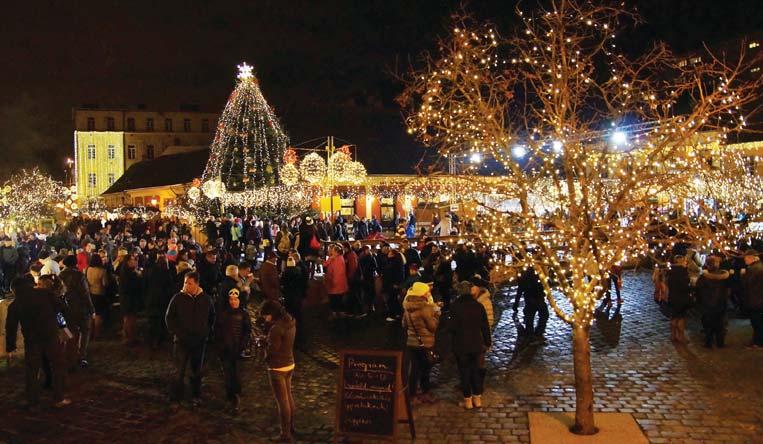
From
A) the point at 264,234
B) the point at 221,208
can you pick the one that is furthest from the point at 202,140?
the point at 264,234

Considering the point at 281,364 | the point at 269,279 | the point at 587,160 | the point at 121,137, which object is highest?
the point at 121,137

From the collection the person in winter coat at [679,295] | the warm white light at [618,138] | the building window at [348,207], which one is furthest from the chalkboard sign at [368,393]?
the building window at [348,207]

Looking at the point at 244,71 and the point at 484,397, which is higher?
the point at 244,71

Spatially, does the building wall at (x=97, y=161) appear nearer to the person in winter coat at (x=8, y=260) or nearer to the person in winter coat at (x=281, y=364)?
the person in winter coat at (x=8, y=260)

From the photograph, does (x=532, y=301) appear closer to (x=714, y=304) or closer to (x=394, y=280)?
(x=714, y=304)

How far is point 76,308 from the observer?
10.1 metres

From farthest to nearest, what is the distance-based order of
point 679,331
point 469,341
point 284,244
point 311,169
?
point 311,169
point 284,244
point 679,331
point 469,341

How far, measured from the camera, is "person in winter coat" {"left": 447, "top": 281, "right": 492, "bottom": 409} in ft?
26.2

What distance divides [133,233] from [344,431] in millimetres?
23119

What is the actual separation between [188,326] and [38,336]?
2.03 metres

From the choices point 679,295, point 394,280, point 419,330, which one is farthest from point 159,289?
point 679,295

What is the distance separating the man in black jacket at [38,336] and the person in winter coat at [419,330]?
4.35m

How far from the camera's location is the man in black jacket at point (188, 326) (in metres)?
8.10

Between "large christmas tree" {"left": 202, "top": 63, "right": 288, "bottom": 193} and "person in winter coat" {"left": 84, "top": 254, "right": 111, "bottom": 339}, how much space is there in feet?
52.4
